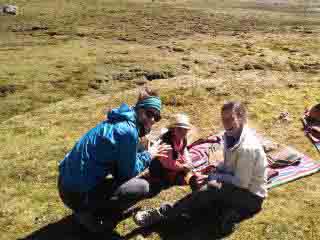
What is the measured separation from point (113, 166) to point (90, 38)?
21901mm

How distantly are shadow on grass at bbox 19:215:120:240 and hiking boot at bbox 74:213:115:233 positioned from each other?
0.23 meters

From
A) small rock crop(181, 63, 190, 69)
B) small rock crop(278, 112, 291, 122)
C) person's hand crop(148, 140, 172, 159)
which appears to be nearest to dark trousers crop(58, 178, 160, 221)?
person's hand crop(148, 140, 172, 159)

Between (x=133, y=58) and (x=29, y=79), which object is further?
(x=133, y=58)

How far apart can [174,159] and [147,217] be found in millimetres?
1612

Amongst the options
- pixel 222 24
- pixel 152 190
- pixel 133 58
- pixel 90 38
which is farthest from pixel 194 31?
pixel 152 190

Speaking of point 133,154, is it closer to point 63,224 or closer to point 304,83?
point 63,224

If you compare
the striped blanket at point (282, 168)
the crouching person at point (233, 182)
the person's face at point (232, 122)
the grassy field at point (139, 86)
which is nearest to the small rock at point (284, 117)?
the grassy field at point (139, 86)

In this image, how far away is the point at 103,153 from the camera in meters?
7.62

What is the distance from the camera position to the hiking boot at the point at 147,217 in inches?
325

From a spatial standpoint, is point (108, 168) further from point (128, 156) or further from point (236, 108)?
point (236, 108)

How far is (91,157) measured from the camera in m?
7.67

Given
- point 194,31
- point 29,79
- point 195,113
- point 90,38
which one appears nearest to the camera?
point 195,113

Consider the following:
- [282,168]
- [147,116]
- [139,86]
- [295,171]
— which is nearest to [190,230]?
[147,116]

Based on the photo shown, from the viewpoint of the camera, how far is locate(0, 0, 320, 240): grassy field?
9.07 meters
